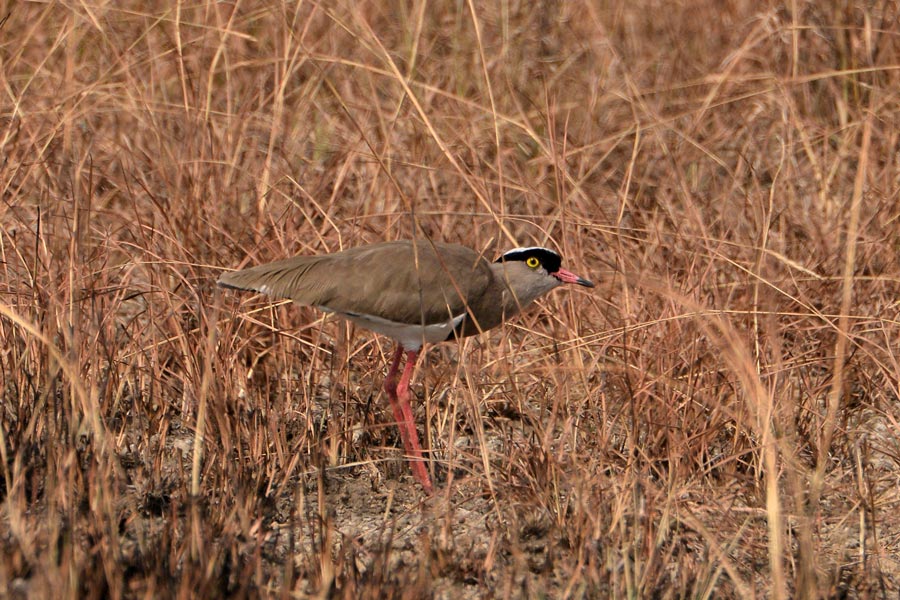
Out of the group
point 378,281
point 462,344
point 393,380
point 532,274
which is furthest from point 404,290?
point 532,274

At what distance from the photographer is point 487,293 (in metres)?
4.42

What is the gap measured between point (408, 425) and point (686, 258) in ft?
5.04

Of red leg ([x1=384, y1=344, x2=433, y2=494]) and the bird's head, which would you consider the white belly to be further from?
the bird's head

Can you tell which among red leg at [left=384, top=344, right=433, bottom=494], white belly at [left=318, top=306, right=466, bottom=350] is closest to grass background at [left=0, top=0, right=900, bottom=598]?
red leg at [left=384, top=344, right=433, bottom=494]

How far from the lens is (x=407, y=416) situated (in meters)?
4.22

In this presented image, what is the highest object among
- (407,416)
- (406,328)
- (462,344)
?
(406,328)

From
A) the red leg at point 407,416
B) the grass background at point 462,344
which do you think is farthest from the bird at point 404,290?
the grass background at point 462,344

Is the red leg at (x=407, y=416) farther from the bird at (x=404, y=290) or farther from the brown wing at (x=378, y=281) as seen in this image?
the brown wing at (x=378, y=281)

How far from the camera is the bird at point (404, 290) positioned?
417 centimetres

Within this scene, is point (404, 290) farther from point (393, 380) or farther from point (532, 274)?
point (532, 274)

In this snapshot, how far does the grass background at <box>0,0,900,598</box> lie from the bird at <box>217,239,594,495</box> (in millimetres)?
166

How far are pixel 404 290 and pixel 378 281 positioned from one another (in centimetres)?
10

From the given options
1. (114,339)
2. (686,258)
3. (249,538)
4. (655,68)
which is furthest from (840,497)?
(655,68)

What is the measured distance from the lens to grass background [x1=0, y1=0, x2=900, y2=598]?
342 cm
